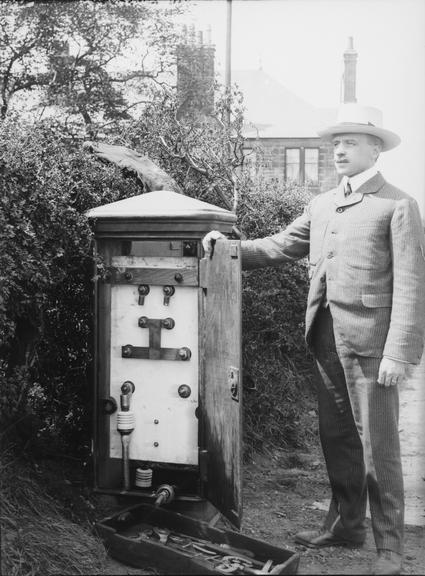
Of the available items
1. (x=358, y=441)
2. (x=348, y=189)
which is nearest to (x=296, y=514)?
(x=358, y=441)

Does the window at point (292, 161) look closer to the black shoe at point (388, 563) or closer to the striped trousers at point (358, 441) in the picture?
the striped trousers at point (358, 441)

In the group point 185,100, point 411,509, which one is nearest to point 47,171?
point 411,509

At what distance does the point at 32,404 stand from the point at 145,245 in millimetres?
1299

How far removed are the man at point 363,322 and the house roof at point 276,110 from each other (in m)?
17.1

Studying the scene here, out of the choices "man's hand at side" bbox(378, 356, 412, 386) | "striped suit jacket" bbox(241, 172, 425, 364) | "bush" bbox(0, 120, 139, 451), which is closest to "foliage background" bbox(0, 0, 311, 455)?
"bush" bbox(0, 120, 139, 451)

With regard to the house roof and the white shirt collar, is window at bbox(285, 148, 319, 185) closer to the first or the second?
the house roof

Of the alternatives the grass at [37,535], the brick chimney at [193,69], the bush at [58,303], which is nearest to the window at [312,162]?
the brick chimney at [193,69]

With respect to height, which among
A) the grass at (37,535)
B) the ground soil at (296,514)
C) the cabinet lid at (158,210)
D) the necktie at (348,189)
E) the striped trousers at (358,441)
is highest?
the necktie at (348,189)

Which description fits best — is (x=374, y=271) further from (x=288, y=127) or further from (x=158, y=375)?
(x=288, y=127)

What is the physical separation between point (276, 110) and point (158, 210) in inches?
864

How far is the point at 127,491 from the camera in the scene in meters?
4.17

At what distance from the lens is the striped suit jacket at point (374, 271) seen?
3.50m

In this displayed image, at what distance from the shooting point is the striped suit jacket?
350cm

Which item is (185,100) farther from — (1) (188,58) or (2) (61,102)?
(2) (61,102)
